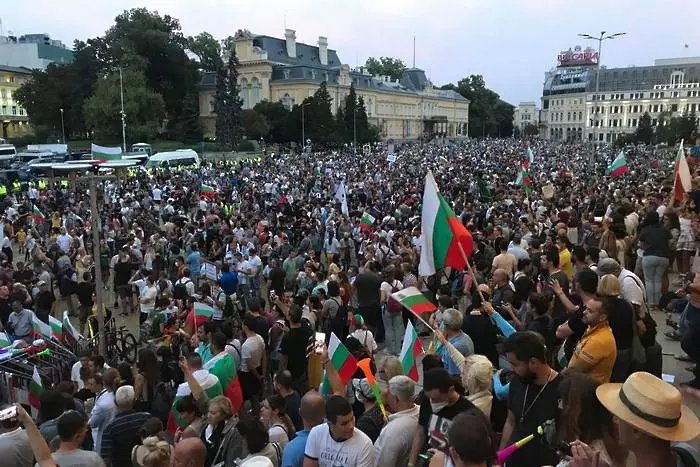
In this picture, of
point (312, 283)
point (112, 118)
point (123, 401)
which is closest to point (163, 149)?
point (112, 118)

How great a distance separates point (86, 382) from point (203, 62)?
87.1m

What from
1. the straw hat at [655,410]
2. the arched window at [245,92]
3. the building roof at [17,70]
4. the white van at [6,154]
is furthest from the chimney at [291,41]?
the straw hat at [655,410]

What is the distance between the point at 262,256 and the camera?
499 inches

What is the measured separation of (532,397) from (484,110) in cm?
12515

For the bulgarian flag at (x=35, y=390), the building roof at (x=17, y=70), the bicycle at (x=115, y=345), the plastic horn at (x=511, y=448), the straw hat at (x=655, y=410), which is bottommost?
the bicycle at (x=115, y=345)

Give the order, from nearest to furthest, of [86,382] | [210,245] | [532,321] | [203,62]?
1. [532,321]
2. [86,382]
3. [210,245]
4. [203,62]

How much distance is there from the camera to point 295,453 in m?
3.77

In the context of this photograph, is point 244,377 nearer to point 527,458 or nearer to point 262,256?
point 527,458

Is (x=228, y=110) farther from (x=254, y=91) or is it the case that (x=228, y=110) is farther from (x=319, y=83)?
(x=319, y=83)

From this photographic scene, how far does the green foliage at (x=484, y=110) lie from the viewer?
12294 cm

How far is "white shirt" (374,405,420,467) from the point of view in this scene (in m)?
3.71

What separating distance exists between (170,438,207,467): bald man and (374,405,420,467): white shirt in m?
1.06

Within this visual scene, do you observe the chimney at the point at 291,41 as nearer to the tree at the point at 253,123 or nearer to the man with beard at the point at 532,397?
the tree at the point at 253,123

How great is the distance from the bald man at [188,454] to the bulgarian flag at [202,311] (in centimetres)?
419
